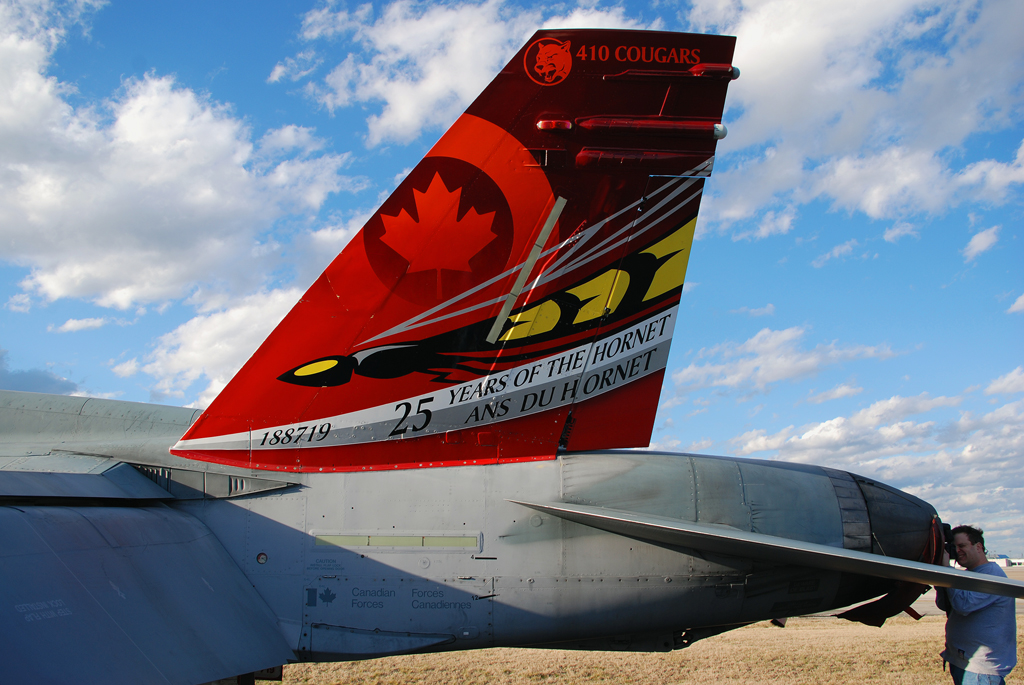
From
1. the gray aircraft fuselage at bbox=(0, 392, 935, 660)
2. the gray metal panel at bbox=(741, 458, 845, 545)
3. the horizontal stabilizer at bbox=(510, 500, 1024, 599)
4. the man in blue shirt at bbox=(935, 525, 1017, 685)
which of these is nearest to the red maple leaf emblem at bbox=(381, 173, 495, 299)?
the gray aircraft fuselage at bbox=(0, 392, 935, 660)

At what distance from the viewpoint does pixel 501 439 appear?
14.7 ft

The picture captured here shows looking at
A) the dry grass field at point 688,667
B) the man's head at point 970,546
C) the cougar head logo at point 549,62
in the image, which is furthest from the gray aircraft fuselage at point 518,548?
the dry grass field at point 688,667

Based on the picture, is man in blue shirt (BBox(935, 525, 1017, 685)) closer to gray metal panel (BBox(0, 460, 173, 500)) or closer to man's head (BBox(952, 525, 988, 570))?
man's head (BBox(952, 525, 988, 570))

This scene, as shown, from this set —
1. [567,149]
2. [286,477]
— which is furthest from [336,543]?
[567,149]

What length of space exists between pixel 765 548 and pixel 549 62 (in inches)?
135

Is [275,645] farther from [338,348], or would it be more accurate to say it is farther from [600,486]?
[600,486]

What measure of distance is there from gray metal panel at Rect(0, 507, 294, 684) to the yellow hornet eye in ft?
3.92

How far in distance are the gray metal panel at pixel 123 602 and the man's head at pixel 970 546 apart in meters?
4.82

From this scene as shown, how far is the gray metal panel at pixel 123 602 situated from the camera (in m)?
2.89

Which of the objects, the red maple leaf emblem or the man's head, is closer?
the red maple leaf emblem

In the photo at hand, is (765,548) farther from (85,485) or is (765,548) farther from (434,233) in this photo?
(85,485)

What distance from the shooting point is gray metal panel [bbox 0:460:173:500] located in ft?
12.3

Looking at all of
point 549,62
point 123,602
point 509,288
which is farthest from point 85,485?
point 549,62

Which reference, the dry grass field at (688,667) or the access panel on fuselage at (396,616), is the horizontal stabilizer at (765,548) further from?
the dry grass field at (688,667)
